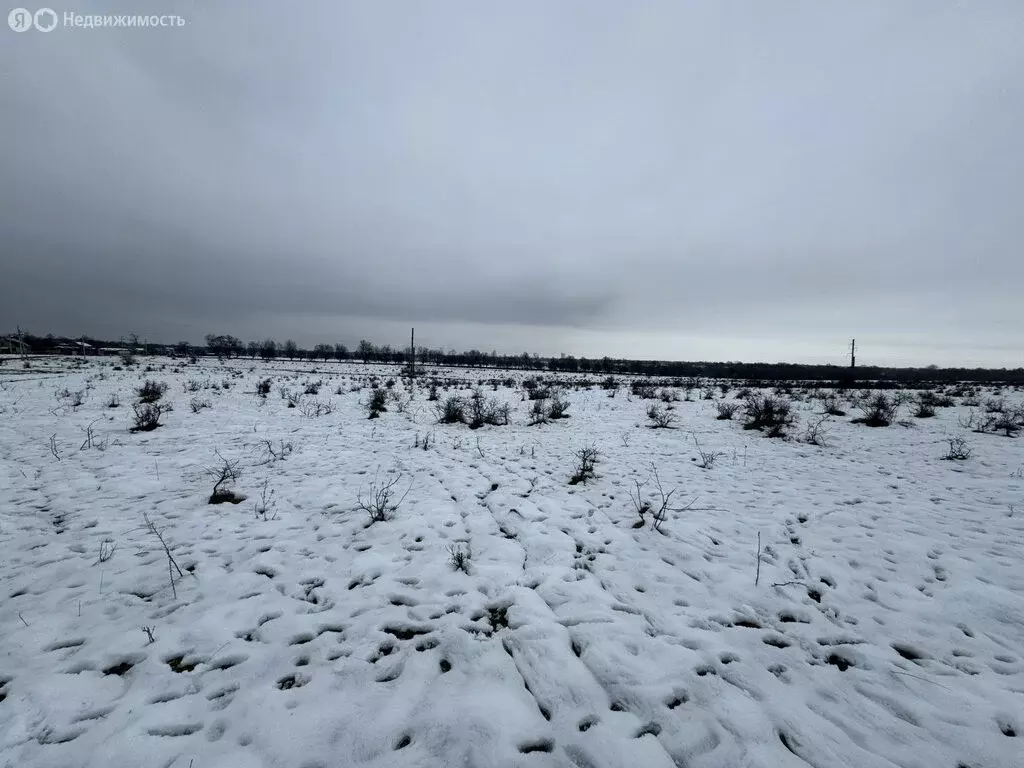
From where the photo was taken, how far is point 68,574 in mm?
A: 3668

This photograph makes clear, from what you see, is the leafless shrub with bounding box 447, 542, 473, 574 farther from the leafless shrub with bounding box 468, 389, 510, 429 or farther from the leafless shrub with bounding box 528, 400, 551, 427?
the leafless shrub with bounding box 528, 400, 551, 427

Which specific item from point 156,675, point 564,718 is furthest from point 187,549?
point 564,718

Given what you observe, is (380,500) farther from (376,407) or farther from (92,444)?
(376,407)

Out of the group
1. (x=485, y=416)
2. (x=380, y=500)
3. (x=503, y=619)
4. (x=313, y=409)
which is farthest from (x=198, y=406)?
(x=503, y=619)

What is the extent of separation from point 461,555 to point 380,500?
2.02 m

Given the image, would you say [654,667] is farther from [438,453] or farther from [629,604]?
[438,453]

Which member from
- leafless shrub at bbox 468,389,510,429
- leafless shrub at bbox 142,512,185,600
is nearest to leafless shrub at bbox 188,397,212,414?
leafless shrub at bbox 468,389,510,429

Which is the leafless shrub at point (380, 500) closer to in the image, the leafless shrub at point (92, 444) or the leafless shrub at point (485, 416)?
the leafless shrub at point (485, 416)

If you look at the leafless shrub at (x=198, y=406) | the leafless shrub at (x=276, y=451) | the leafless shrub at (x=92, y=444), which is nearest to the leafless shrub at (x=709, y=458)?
the leafless shrub at (x=276, y=451)

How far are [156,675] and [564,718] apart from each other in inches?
109

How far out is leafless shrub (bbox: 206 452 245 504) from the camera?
17.8 feet

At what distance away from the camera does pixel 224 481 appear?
19.9 feet

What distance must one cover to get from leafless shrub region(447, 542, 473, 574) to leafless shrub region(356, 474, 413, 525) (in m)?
1.16

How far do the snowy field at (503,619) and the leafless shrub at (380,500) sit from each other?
84mm
